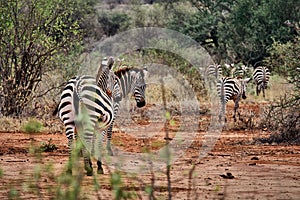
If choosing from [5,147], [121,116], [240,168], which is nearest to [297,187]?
[240,168]

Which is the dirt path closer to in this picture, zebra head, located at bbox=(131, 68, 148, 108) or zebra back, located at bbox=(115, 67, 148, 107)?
zebra back, located at bbox=(115, 67, 148, 107)

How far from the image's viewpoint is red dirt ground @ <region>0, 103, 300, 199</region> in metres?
7.69

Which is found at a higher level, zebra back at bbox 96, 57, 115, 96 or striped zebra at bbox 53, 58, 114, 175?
zebra back at bbox 96, 57, 115, 96

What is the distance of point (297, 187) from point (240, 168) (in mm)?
1639

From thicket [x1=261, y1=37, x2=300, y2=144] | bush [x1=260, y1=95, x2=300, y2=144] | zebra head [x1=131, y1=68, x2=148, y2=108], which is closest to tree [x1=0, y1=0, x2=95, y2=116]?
zebra head [x1=131, y1=68, x2=148, y2=108]

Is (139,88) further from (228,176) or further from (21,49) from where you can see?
(228,176)

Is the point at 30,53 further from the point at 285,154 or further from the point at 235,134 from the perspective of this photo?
the point at 285,154

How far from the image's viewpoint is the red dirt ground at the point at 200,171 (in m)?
7.69

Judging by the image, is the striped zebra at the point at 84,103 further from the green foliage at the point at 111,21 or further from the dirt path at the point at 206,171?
the green foliage at the point at 111,21

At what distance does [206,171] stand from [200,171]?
7cm

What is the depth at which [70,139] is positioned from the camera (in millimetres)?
9508

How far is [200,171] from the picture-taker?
31.5 feet

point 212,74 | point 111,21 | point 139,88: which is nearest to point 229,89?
point 139,88

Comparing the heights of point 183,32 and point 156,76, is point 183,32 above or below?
above
